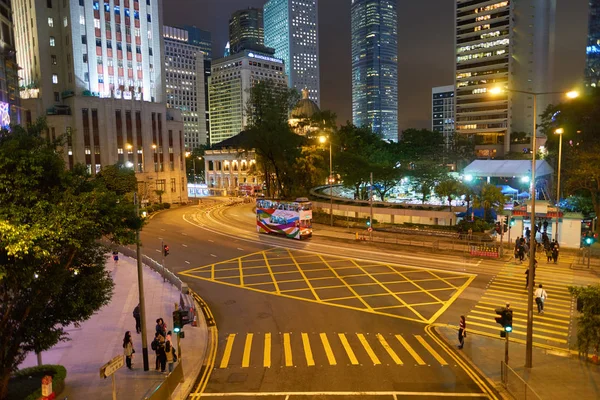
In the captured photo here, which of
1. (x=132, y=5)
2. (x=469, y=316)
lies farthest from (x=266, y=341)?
(x=132, y=5)

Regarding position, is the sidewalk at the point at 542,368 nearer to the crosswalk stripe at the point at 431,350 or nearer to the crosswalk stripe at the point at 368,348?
the crosswalk stripe at the point at 431,350

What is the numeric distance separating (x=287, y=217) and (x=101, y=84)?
5422cm

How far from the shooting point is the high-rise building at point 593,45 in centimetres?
16450

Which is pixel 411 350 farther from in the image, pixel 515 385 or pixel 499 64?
pixel 499 64

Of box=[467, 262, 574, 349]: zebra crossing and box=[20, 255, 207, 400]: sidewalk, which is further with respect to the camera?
box=[467, 262, 574, 349]: zebra crossing

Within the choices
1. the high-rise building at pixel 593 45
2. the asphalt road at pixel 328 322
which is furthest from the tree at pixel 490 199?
the high-rise building at pixel 593 45

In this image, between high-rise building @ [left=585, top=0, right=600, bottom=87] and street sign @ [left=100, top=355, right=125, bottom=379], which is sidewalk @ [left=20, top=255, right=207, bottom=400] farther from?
high-rise building @ [left=585, top=0, right=600, bottom=87]

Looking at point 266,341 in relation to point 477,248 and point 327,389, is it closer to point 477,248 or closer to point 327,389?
point 327,389

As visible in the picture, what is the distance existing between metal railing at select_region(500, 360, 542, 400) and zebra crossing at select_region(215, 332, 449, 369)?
2.31 m

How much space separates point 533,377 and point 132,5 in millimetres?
87919

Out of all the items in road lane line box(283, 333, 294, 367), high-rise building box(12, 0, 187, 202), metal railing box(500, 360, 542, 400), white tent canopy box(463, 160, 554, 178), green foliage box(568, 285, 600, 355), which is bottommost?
road lane line box(283, 333, 294, 367)

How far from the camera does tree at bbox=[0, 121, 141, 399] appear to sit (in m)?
10.7

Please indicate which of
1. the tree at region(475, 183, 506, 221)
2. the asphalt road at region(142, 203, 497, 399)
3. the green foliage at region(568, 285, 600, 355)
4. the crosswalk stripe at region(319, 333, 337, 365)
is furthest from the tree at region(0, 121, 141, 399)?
the tree at region(475, 183, 506, 221)

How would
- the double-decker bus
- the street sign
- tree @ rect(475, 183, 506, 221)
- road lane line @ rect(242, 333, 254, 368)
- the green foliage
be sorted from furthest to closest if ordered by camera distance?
1. the double-decker bus
2. tree @ rect(475, 183, 506, 221)
3. road lane line @ rect(242, 333, 254, 368)
4. the green foliage
5. the street sign
